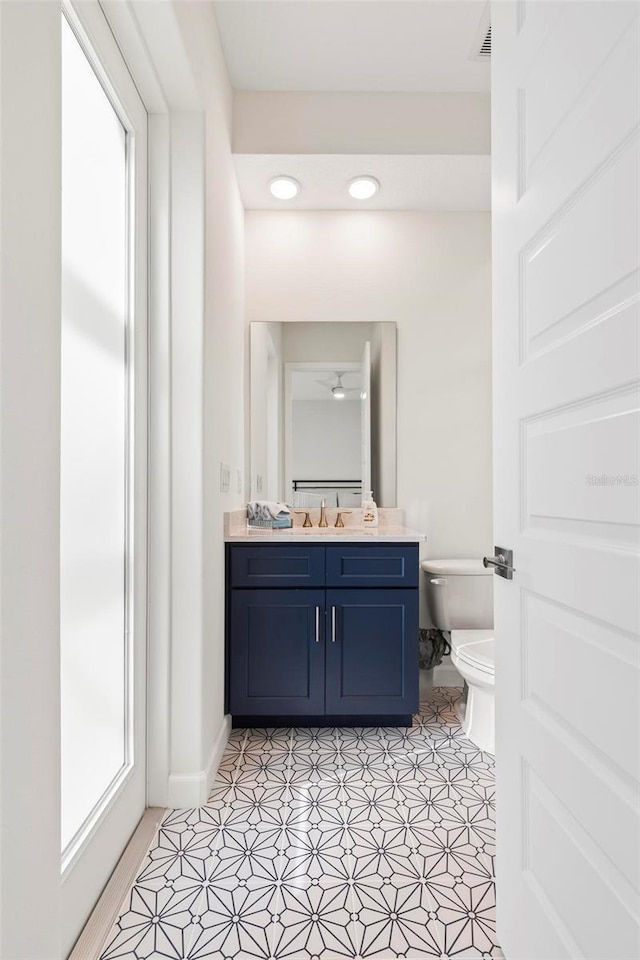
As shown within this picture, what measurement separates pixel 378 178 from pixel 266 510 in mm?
1654

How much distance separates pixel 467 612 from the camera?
2613 millimetres

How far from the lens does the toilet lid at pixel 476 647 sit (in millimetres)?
2053

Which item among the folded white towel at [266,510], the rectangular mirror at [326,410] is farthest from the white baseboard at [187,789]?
the rectangular mirror at [326,410]

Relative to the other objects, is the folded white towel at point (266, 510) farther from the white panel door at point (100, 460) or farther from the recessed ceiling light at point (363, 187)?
the recessed ceiling light at point (363, 187)

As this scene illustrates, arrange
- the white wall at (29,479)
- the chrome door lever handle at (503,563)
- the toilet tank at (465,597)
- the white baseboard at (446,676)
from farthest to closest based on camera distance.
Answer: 1. the white baseboard at (446,676)
2. the toilet tank at (465,597)
3. the chrome door lever handle at (503,563)
4. the white wall at (29,479)

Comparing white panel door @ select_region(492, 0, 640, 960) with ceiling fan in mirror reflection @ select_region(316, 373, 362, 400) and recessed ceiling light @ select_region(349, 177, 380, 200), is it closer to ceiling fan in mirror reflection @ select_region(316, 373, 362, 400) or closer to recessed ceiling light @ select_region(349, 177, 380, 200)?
recessed ceiling light @ select_region(349, 177, 380, 200)

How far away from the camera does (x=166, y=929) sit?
127 centimetres

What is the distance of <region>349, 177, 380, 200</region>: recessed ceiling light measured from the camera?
2627 mm

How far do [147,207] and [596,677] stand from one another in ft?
5.79

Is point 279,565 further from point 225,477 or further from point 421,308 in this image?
point 421,308

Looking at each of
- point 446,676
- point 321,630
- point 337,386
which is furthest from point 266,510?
point 446,676

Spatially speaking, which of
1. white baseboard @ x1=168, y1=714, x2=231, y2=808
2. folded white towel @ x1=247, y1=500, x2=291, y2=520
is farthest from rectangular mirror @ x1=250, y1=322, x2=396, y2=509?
white baseboard @ x1=168, y1=714, x2=231, y2=808

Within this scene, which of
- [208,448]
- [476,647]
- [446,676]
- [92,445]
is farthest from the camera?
[446,676]

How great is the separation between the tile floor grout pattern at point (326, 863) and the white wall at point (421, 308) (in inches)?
47.9
